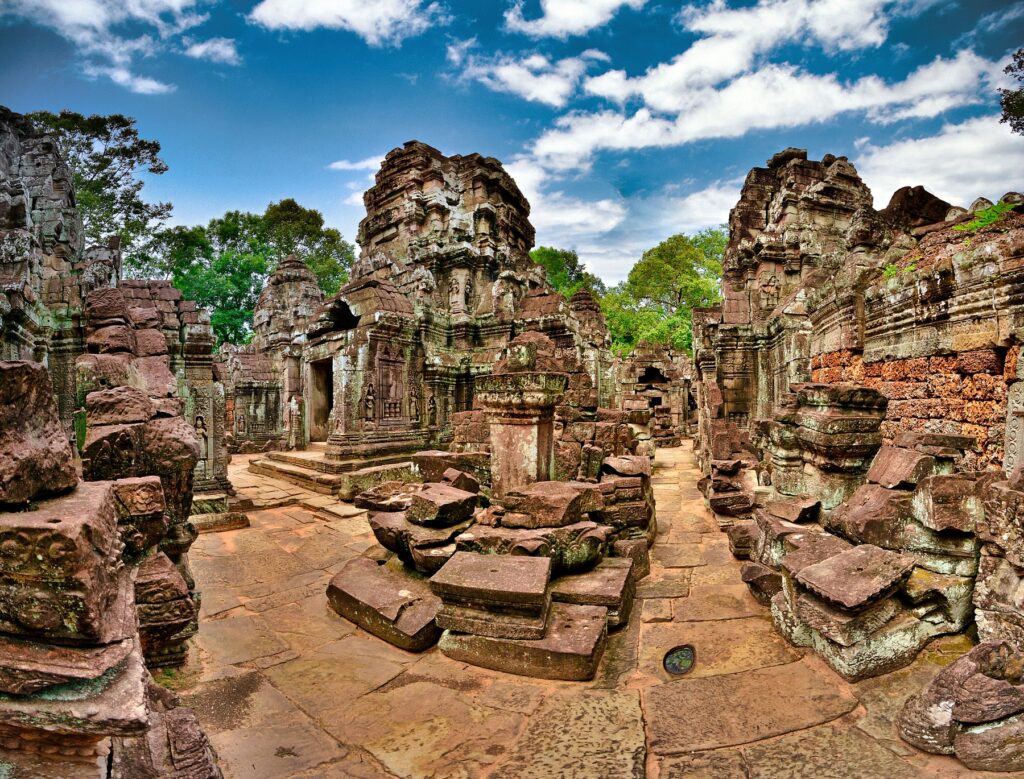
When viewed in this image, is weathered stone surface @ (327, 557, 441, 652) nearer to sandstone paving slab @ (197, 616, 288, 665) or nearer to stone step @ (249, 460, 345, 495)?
sandstone paving slab @ (197, 616, 288, 665)

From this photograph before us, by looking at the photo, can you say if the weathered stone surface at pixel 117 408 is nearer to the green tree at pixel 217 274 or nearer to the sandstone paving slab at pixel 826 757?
the sandstone paving slab at pixel 826 757

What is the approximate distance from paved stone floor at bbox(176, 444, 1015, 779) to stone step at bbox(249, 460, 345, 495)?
444 cm

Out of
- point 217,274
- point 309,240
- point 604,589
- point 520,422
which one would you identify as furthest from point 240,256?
point 604,589

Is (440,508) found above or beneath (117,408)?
beneath

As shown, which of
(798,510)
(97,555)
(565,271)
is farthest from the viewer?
(565,271)

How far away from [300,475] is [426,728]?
7317 mm

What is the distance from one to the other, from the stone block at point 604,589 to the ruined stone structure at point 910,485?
0.89m

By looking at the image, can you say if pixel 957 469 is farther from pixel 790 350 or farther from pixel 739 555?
pixel 790 350

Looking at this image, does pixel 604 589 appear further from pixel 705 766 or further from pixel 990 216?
pixel 990 216

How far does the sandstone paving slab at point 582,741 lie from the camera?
6.56ft

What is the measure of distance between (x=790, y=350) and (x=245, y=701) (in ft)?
26.4

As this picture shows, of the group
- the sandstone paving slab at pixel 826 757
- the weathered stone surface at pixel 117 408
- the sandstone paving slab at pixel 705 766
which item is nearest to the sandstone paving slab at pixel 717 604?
the sandstone paving slab at pixel 826 757

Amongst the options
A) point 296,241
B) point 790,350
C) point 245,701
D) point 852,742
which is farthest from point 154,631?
point 296,241

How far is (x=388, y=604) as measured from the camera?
11.5 ft
